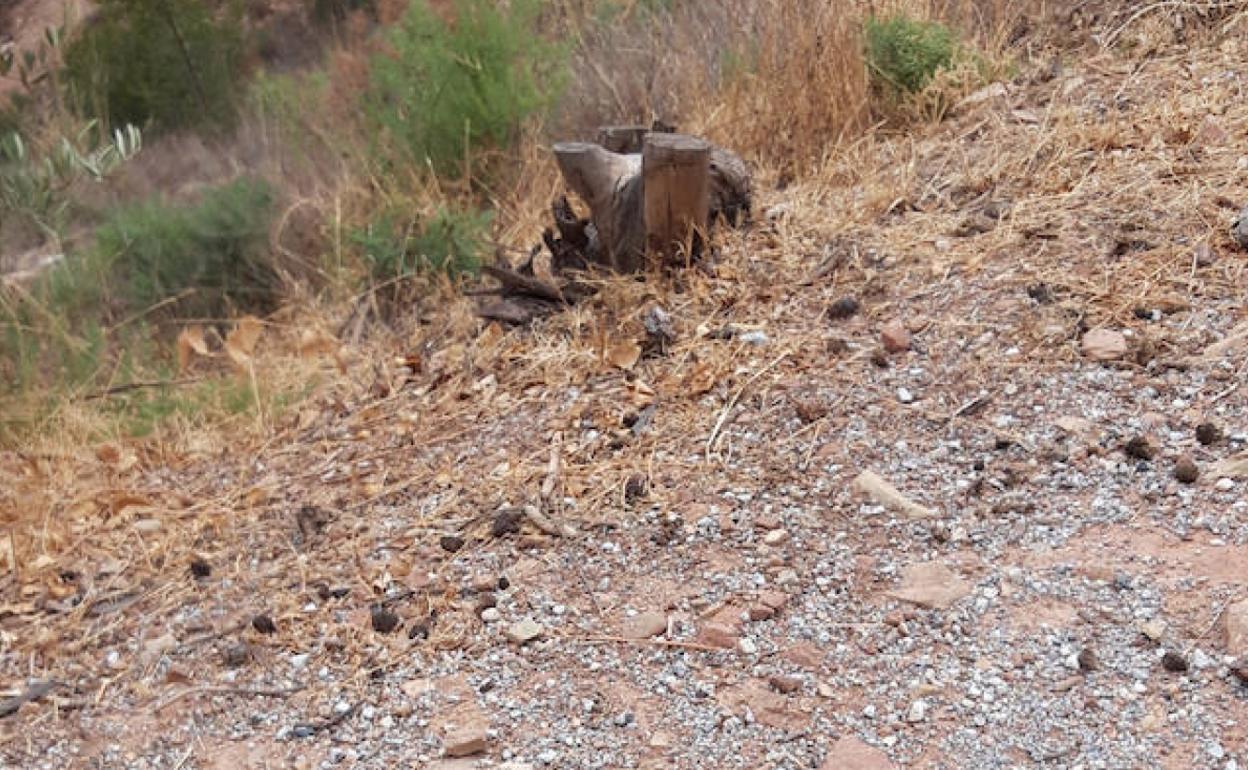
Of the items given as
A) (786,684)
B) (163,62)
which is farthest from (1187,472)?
(163,62)

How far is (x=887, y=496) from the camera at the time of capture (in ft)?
9.41

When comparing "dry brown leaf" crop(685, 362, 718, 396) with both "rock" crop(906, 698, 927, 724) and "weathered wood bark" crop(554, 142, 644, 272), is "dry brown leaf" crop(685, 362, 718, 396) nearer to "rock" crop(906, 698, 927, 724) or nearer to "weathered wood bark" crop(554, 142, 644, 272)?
"weathered wood bark" crop(554, 142, 644, 272)

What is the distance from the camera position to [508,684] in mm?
2607

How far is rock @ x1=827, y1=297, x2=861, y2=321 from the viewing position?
3.52m

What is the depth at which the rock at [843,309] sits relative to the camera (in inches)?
139

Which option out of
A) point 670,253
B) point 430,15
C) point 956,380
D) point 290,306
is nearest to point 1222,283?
point 956,380

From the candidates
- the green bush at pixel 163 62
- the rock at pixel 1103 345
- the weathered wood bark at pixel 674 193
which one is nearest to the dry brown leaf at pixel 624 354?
the weathered wood bark at pixel 674 193

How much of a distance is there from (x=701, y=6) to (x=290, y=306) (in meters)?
2.06

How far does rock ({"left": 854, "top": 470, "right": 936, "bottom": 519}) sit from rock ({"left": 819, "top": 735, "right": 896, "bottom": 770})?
24.9 inches

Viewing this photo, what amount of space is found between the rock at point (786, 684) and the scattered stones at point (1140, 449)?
0.87 m

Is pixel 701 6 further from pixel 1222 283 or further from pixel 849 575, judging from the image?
pixel 849 575

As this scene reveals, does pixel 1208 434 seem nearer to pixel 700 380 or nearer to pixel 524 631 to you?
pixel 700 380

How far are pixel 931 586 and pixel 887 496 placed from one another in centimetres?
29

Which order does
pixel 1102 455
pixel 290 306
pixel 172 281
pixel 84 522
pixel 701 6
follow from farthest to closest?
pixel 172 281 < pixel 701 6 < pixel 290 306 < pixel 84 522 < pixel 1102 455
